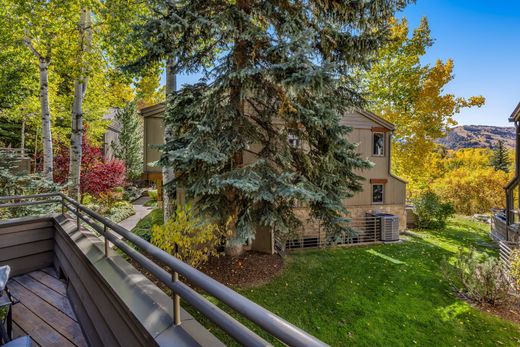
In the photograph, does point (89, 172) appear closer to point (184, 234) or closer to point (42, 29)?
point (42, 29)

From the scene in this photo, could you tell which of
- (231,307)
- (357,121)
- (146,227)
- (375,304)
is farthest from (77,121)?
(357,121)

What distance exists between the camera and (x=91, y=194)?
11609 mm

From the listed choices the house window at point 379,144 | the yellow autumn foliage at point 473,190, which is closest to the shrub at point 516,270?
the house window at point 379,144

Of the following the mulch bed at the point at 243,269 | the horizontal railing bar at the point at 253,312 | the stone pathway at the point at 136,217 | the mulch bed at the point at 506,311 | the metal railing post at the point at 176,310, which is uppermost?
the horizontal railing bar at the point at 253,312

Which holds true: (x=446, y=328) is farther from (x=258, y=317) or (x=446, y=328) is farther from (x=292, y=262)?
(x=258, y=317)

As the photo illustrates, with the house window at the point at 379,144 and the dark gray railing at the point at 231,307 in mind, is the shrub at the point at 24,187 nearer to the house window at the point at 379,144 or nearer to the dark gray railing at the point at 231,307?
the dark gray railing at the point at 231,307

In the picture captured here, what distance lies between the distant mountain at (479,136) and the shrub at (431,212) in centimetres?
7710

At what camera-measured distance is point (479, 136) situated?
8725 cm

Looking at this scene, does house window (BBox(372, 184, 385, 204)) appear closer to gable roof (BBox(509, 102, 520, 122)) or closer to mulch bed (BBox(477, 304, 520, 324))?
gable roof (BBox(509, 102, 520, 122))

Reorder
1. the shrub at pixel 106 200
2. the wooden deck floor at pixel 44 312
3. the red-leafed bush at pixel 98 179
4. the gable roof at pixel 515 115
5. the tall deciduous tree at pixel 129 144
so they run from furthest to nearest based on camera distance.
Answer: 1. the tall deciduous tree at pixel 129 144
2. the shrub at pixel 106 200
3. the red-leafed bush at pixel 98 179
4. the gable roof at pixel 515 115
5. the wooden deck floor at pixel 44 312

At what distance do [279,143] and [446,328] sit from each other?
4806mm

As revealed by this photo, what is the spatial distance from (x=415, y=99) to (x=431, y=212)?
20.4 feet

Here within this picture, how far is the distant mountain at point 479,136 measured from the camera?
7688cm

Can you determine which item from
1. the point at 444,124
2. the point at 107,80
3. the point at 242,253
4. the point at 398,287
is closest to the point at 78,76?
the point at 107,80
